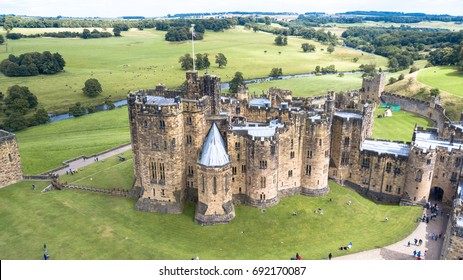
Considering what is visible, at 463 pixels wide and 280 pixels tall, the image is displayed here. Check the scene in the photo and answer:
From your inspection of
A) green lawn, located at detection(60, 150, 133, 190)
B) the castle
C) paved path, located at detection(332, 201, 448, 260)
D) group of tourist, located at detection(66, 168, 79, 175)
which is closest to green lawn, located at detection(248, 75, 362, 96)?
green lawn, located at detection(60, 150, 133, 190)

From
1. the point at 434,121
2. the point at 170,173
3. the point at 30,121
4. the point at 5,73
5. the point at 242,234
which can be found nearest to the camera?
the point at 242,234

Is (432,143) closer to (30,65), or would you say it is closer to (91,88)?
(91,88)

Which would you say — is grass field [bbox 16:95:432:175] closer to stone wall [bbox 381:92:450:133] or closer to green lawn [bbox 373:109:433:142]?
green lawn [bbox 373:109:433:142]

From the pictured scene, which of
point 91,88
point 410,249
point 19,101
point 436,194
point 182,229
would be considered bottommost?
point 410,249

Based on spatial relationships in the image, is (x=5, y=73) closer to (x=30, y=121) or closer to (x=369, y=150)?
(x=30, y=121)

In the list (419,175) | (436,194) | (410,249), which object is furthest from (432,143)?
(410,249)

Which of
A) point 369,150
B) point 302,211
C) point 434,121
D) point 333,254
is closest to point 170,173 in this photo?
point 302,211

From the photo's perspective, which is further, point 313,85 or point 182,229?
point 313,85
